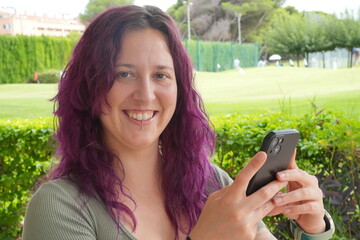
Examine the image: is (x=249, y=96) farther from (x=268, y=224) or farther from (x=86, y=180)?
(x=86, y=180)

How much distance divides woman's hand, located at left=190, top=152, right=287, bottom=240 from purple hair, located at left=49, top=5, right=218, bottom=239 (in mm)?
213

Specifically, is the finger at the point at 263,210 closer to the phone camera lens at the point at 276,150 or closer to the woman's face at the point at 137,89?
the phone camera lens at the point at 276,150

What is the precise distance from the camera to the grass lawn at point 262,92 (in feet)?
13.5

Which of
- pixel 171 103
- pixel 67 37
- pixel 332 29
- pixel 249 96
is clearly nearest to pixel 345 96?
pixel 332 29

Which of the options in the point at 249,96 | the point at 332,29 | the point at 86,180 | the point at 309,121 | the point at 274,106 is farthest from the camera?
the point at 249,96

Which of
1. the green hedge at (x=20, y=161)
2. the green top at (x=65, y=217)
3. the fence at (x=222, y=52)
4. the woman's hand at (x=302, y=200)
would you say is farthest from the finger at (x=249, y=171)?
the fence at (x=222, y=52)

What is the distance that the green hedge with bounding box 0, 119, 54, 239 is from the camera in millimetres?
2994

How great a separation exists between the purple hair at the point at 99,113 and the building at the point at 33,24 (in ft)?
11.3

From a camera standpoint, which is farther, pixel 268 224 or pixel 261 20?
pixel 261 20

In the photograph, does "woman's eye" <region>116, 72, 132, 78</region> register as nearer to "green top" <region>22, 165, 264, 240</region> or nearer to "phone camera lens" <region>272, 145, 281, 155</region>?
"green top" <region>22, 165, 264, 240</region>

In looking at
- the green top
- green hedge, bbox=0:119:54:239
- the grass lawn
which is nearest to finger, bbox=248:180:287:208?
the green top

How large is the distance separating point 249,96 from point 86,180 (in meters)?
3.73

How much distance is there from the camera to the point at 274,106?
4312mm

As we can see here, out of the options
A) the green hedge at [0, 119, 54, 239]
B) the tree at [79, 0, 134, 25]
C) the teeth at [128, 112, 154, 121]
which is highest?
the tree at [79, 0, 134, 25]
